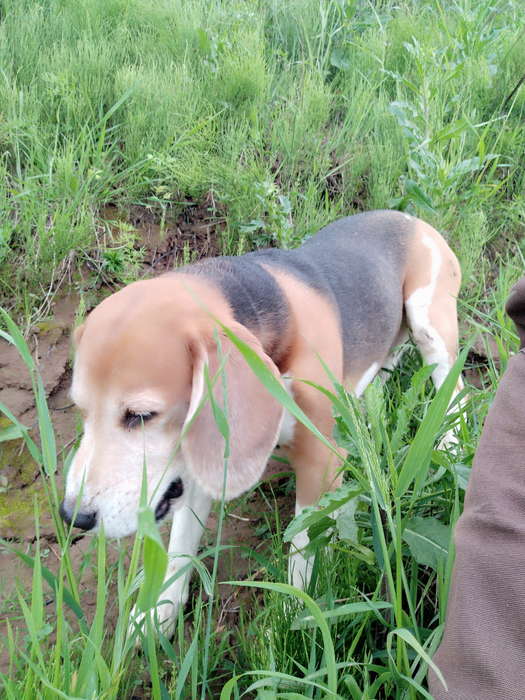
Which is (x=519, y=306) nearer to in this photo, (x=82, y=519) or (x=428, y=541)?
(x=428, y=541)

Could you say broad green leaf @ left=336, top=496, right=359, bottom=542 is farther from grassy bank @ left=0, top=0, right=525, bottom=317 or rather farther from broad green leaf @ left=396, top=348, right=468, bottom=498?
grassy bank @ left=0, top=0, right=525, bottom=317

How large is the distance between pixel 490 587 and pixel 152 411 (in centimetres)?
90

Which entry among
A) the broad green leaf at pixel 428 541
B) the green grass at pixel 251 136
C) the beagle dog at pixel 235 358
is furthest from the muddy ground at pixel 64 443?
the broad green leaf at pixel 428 541

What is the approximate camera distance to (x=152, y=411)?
1684 millimetres

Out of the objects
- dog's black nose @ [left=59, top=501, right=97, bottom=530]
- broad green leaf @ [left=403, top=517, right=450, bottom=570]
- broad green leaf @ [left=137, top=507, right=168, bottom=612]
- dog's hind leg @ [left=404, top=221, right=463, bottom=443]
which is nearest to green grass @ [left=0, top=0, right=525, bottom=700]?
Answer: dog's hind leg @ [left=404, top=221, right=463, bottom=443]

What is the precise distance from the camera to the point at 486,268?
144 inches

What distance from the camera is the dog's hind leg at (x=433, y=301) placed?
2.95 metres

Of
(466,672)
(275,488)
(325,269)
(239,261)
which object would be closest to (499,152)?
(325,269)

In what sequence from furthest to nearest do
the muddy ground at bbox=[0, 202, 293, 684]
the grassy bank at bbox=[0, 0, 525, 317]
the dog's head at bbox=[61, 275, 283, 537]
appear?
the grassy bank at bbox=[0, 0, 525, 317]
the muddy ground at bbox=[0, 202, 293, 684]
the dog's head at bbox=[61, 275, 283, 537]

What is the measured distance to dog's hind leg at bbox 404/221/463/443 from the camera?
2.95 m

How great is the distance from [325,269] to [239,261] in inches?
17.2

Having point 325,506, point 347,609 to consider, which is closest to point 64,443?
point 325,506

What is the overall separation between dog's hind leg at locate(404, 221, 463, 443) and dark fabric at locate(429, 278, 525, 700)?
57.5 inches

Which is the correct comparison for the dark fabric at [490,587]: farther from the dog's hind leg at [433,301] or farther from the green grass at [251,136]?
the dog's hind leg at [433,301]
